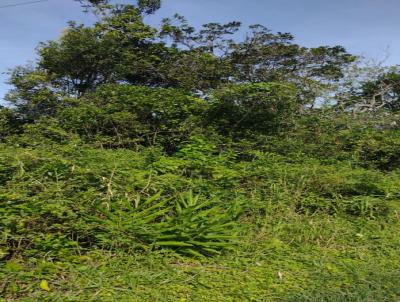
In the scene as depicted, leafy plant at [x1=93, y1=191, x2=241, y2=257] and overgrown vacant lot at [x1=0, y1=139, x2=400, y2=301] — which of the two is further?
leafy plant at [x1=93, y1=191, x2=241, y2=257]

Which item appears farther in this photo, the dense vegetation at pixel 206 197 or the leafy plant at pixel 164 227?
the leafy plant at pixel 164 227

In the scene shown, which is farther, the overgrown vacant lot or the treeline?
the treeline

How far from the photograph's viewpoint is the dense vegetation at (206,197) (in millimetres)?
3732

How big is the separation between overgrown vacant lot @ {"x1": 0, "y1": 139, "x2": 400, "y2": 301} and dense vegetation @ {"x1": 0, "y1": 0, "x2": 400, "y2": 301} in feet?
0.06

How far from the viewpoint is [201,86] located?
13.5m

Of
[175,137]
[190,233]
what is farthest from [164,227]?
[175,137]

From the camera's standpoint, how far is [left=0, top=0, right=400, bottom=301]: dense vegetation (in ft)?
12.2

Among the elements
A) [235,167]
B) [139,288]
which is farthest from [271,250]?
[235,167]

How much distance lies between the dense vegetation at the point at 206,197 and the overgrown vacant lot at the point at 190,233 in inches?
0.7

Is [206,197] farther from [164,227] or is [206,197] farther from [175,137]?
[175,137]

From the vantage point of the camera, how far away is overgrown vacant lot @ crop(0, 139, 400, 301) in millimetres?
3602

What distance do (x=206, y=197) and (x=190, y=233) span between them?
46.6 inches

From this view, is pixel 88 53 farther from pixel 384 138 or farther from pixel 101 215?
pixel 101 215

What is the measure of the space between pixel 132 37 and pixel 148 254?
39.3 ft
